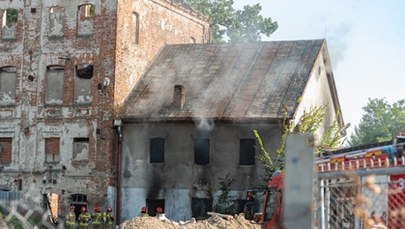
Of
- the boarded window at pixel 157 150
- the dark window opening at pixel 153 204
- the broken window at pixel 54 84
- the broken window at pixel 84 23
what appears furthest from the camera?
the broken window at pixel 54 84

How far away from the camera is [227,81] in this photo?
30344 mm

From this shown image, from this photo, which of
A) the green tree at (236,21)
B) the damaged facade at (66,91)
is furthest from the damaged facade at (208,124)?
the green tree at (236,21)

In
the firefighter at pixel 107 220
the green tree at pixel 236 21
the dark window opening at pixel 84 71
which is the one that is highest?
the green tree at pixel 236 21

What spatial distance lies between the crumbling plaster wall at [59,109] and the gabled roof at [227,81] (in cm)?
166

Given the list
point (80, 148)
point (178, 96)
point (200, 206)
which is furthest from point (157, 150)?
point (80, 148)

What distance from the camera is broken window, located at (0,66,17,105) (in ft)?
104

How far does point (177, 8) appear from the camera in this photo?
115 ft

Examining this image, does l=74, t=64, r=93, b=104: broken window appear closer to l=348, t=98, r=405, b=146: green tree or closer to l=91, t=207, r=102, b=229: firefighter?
l=91, t=207, r=102, b=229: firefighter

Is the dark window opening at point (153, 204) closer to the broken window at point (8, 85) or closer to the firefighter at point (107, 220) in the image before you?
the firefighter at point (107, 220)

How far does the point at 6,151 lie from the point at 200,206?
9181 millimetres

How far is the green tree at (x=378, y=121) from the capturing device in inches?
2371

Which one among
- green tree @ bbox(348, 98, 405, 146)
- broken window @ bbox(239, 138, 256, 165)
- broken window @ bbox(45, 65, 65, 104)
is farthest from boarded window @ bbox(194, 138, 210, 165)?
green tree @ bbox(348, 98, 405, 146)

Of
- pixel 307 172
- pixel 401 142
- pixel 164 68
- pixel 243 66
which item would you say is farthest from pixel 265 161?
pixel 307 172

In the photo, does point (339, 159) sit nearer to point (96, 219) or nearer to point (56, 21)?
point (96, 219)
